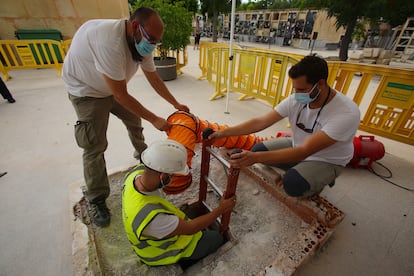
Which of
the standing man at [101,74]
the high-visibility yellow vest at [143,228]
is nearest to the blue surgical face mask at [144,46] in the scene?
the standing man at [101,74]

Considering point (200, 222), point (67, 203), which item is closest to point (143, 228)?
point (200, 222)

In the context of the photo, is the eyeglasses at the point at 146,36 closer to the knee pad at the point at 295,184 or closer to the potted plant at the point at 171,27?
the knee pad at the point at 295,184

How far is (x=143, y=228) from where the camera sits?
0.95 meters

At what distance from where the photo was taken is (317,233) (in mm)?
1392

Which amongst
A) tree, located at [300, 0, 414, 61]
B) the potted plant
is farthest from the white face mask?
tree, located at [300, 0, 414, 61]

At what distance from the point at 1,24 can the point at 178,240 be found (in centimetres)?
912

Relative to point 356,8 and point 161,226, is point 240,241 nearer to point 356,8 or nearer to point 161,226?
point 161,226

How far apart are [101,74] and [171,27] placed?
4181 mm

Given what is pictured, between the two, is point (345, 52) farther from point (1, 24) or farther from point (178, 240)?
point (1, 24)

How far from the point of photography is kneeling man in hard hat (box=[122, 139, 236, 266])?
0.98 m

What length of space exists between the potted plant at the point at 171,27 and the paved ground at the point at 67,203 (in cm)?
273

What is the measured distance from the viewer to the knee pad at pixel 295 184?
1460mm

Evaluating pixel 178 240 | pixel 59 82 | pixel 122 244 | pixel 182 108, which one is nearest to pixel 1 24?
pixel 59 82

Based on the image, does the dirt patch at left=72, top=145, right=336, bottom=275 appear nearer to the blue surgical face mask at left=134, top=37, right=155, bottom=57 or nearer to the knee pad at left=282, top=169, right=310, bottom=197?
the knee pad at left=282, top=169, right=310, bottom=197
